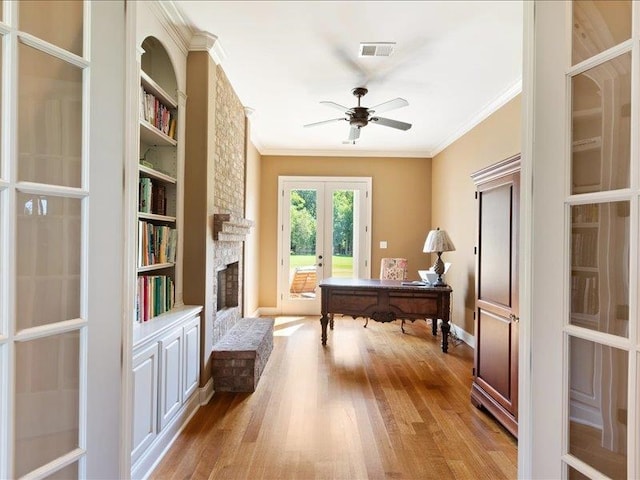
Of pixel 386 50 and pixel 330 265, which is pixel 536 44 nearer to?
pixel 386 50

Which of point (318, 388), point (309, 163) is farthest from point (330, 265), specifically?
point (318, 388)

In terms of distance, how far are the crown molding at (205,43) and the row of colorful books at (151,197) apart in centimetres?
114

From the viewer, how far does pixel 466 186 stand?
4.79 meters

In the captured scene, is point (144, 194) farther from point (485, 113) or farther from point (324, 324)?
point (485, 113)

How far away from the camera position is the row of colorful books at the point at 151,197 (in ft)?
7.55

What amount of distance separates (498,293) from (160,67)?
303 centimetres

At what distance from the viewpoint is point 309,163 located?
6242 mm

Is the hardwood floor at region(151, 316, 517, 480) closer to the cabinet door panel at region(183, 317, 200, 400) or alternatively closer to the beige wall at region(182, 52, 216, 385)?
the cabinet door panel at region(183, 317, 200, 400)

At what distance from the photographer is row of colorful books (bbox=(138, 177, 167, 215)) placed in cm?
230

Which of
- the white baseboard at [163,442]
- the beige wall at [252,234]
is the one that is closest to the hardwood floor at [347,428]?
the white baseboard at [163,442]

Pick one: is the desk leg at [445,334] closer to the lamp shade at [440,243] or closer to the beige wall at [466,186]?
the beige wall at [466,186]

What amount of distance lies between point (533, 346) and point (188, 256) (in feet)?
7.77

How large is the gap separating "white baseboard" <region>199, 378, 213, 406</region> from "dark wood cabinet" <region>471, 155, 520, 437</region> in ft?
7.16

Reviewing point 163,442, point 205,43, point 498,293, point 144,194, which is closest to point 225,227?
point 144,194
